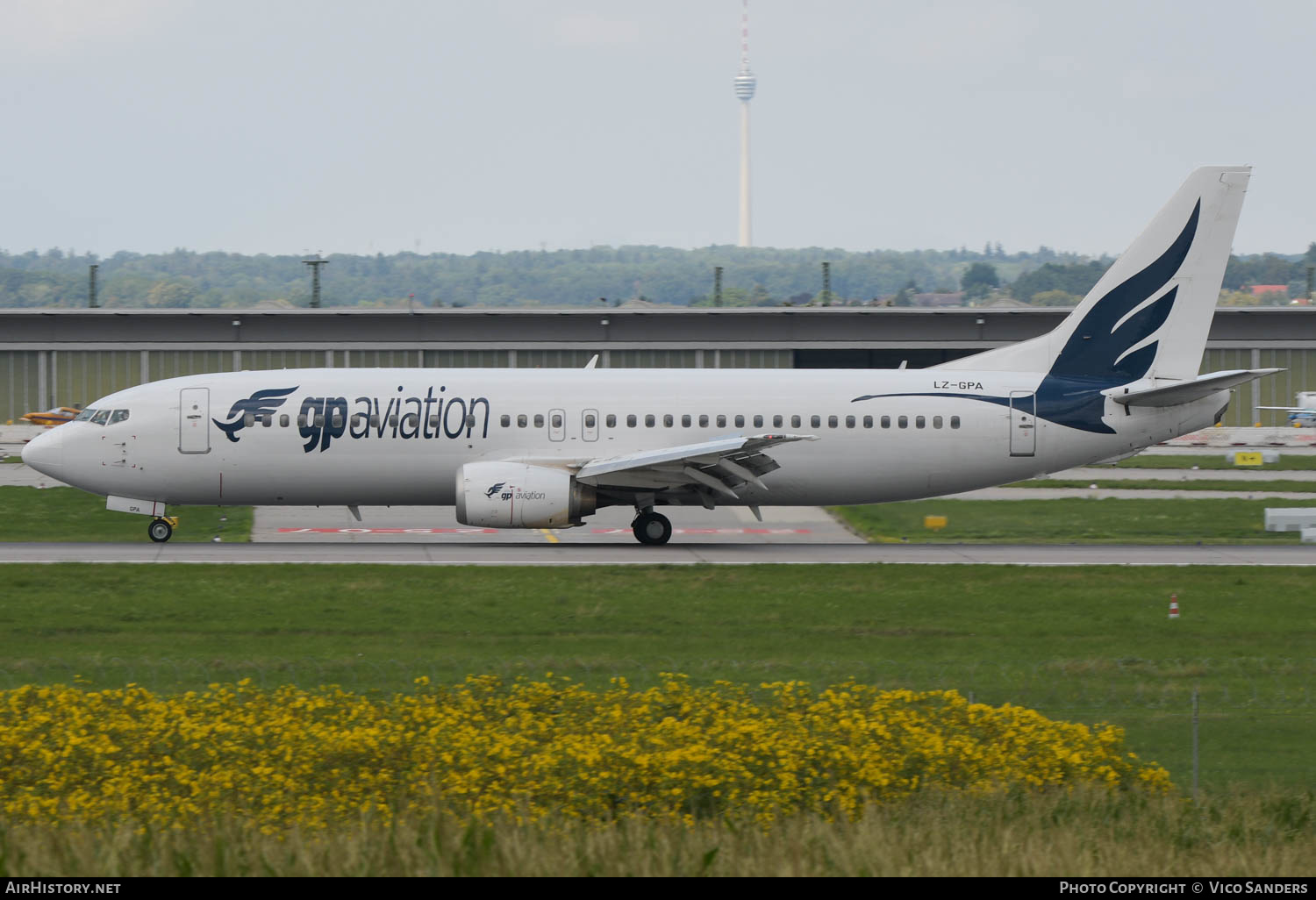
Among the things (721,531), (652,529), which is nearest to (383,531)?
(652,529)

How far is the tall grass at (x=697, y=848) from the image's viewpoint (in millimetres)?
11664

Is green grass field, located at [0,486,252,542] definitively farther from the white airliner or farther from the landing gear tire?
the landing gear tire

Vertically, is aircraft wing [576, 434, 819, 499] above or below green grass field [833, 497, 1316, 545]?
above

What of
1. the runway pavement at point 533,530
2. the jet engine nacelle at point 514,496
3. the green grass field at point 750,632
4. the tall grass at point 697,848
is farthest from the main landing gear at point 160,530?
the tall grass at point 697,848

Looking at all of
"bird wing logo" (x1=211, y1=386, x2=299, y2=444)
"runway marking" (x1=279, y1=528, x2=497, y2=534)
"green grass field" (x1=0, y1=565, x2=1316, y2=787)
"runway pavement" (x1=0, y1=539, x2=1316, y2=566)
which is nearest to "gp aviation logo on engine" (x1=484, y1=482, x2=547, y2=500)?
"runway pavement" (x1=0, y1=539, x2=1316, y2=566)

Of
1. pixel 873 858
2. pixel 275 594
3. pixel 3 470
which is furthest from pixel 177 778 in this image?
pixel 3 470

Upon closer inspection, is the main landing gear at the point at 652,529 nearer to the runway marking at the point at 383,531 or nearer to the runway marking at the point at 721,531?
the runway marking at the point at 721,531

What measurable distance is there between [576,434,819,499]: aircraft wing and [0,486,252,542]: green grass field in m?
10.8

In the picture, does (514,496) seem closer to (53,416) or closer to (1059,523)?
(1059,523)

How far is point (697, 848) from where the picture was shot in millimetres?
12164

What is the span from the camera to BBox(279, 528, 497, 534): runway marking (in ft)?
137

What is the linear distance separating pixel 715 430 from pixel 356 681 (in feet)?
56.9
